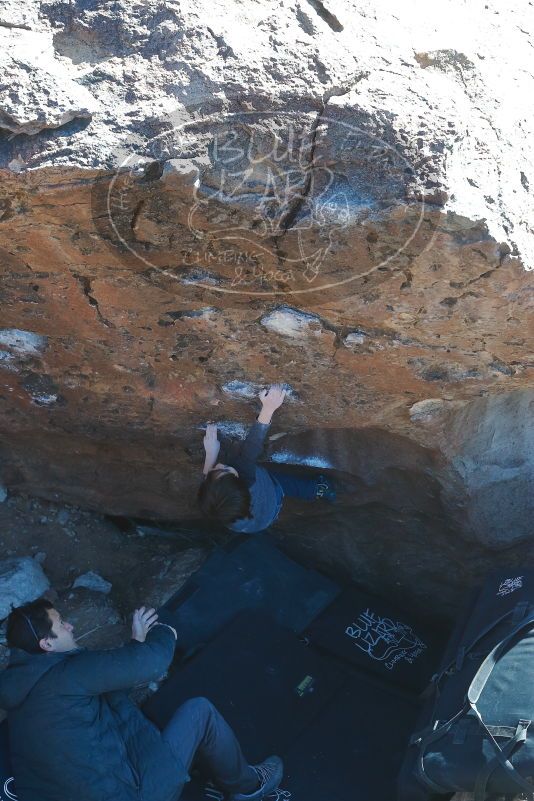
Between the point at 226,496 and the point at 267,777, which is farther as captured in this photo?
the point at 226,496

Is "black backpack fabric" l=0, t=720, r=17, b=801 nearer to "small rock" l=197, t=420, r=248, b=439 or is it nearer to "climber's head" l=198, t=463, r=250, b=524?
"climber's head" l=198, t=463, r=250, b=524

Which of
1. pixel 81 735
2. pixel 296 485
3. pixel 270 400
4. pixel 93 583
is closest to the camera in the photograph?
pixel 81 735

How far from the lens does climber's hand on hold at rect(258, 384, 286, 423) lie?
256 centimetres

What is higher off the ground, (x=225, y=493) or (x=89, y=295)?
(x=89, y=295)

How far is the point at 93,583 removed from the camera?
309cm

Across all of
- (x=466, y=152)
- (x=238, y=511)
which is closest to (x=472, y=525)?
(x=238, y=511)

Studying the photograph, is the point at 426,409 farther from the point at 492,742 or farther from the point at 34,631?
the point at 34,631

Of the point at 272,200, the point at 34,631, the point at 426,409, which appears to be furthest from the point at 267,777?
the point at 272,200

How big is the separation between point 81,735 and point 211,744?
15.3 inches

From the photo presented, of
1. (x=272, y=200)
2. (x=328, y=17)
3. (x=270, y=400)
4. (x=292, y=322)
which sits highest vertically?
(x=328, y=17)

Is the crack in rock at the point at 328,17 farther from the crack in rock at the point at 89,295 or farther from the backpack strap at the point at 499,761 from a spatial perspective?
the backpack strap at the point at 499,761

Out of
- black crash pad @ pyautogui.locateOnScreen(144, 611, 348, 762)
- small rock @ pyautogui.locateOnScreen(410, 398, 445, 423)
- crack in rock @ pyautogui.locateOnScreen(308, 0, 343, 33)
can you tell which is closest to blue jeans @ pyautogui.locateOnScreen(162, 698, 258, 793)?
black crash pad @ pyautogui.locateOnScreen(144, 611, 348, 762)

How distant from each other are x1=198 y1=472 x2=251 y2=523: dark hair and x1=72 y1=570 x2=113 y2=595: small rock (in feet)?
1.92

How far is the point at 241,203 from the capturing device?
1961 mm
